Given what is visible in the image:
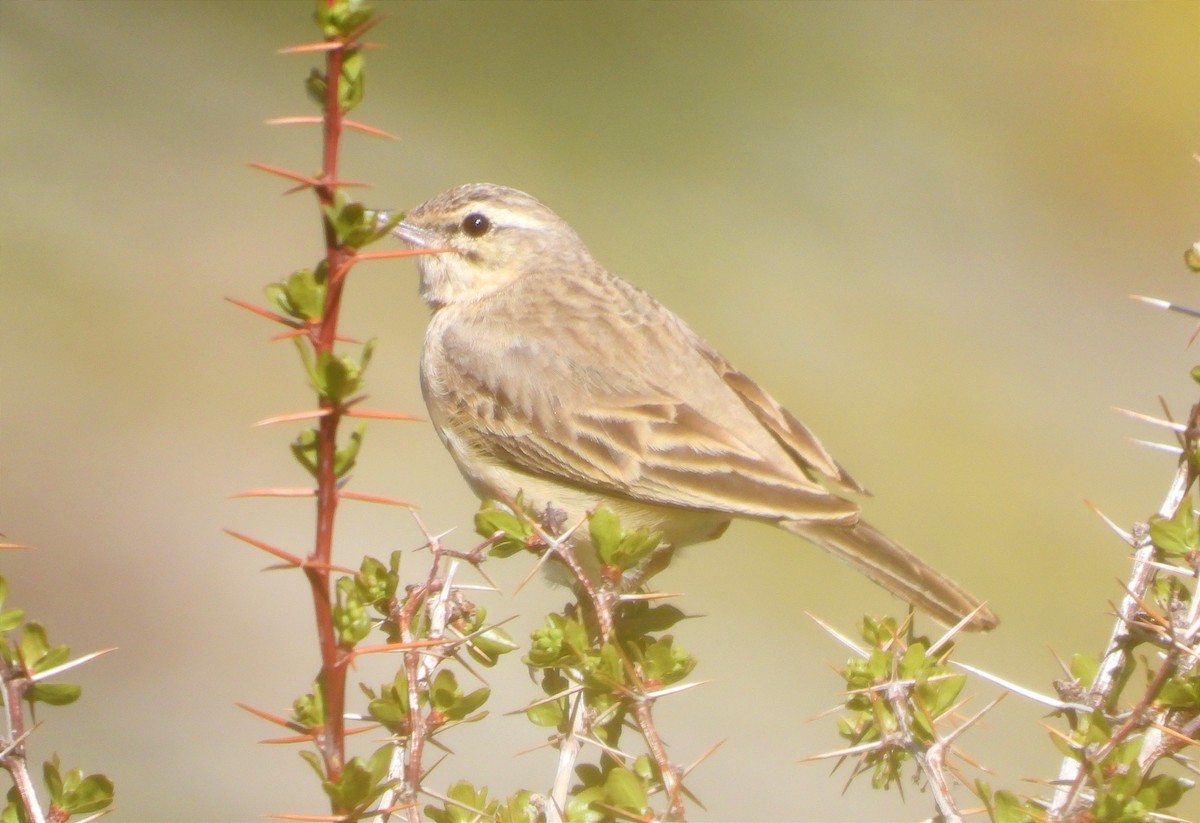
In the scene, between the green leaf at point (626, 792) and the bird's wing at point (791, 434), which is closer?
the green leaf at point (626, 792)

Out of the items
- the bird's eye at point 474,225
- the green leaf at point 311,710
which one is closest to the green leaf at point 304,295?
the green leaf at point 311,710

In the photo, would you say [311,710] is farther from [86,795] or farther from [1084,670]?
[1084,670]

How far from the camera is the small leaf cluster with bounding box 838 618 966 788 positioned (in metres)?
2.46

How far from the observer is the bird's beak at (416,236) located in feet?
18.5

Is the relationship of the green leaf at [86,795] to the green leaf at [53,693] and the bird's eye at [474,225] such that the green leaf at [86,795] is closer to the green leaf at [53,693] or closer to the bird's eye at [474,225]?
the green leaf at [53,693]

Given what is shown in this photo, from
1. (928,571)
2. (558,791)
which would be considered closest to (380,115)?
(928,571)

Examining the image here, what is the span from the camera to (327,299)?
180 cm

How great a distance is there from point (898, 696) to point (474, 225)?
3.71m

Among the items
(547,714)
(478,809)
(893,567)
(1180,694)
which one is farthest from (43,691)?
(893,567)

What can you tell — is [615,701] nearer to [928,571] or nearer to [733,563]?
[928,571]

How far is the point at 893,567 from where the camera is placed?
13.6 feet

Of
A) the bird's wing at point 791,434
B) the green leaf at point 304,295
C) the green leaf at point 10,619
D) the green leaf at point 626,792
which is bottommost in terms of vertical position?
the bird's wing at point 791,434

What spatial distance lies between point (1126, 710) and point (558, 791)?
3.54ft

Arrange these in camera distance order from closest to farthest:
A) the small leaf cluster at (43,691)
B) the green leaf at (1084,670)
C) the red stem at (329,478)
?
the red stem at (329,478), the small leaf cluster at (43,691), the green leaf at (1084,670)
